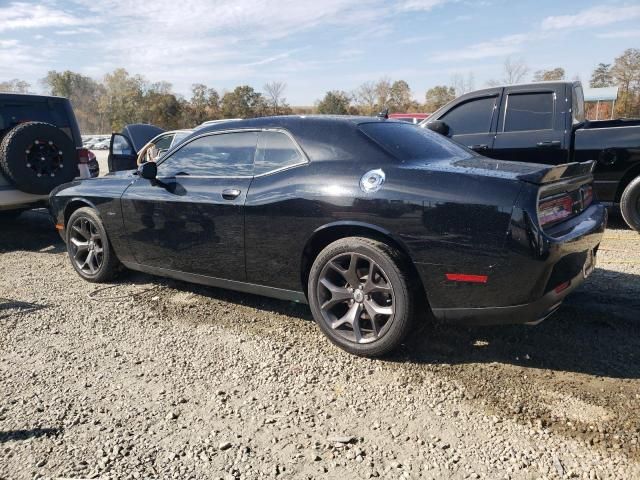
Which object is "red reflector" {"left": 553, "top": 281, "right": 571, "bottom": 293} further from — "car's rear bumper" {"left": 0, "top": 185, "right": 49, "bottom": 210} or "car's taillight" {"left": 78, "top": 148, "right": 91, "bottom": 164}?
"car's taillight" {"left": 78, "top": 148, "right": 91, "bottom": 164}

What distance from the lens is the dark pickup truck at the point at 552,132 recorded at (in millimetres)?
5992

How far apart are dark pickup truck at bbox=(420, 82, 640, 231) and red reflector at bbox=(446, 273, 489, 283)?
3.31m

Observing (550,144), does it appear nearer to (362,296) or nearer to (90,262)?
(362,296)

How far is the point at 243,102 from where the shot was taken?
54.3m

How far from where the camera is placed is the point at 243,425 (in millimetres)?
2457

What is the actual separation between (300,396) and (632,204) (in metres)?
5.26

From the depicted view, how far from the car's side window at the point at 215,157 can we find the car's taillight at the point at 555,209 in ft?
6.54

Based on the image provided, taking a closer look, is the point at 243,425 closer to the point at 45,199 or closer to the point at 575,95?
the point at 45,199

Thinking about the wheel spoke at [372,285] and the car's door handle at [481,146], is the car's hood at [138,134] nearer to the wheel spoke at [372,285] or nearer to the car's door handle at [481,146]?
the car's door handle at [481,146]

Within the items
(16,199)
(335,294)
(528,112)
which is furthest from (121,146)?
(335,294)

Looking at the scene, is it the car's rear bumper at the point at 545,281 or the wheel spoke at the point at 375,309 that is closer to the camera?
the car's rear bumper at the point at 545,281

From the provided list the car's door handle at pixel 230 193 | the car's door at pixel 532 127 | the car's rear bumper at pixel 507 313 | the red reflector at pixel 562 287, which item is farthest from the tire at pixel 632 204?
the car's door handle at pixel 230 193

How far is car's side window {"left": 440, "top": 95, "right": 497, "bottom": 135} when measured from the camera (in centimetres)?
671

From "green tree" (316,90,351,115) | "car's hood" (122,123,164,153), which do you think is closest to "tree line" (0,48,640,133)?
"green tree" (316,90,351,115)
